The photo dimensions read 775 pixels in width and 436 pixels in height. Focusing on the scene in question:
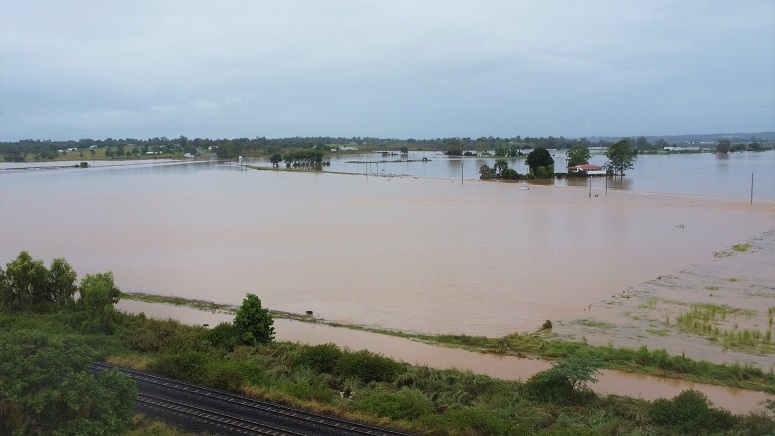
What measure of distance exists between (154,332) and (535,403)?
14.4ft

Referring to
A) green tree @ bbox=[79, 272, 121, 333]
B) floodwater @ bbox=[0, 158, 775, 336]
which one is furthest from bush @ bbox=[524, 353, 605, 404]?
green tree @ bbox=[79, 272, 121, 333]

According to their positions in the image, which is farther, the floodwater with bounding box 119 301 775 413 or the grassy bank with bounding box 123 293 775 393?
the grassy bank with bounding box 123 293 775 393

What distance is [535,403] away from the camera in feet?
17.6

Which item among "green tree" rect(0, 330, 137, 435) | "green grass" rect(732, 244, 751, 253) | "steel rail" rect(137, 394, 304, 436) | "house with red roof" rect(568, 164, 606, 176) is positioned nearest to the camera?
"green tree" rect(0, 330, 137, 435)

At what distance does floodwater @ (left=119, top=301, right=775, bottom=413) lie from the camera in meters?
5.79

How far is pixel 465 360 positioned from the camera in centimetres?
677

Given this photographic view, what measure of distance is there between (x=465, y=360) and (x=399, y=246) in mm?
6626

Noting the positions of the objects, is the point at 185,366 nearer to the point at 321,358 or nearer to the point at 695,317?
the point at 321,358

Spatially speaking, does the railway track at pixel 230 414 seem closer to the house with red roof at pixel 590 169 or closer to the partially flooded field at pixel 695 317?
the partially flooded field at pixel 695 317

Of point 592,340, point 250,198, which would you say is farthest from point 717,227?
point 250,198

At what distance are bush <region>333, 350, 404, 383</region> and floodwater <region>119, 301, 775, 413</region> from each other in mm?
628

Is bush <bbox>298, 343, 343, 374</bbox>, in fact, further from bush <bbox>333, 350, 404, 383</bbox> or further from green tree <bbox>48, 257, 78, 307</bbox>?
green tree <bbox>48, 257, 78, 307</bbox>

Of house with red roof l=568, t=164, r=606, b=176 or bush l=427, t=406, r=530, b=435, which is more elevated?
house with red roof l=568, t=164, r=606, b=176

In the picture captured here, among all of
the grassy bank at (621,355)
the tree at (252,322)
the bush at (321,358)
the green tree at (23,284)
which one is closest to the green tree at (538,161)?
the grassy bank at (621,355)
